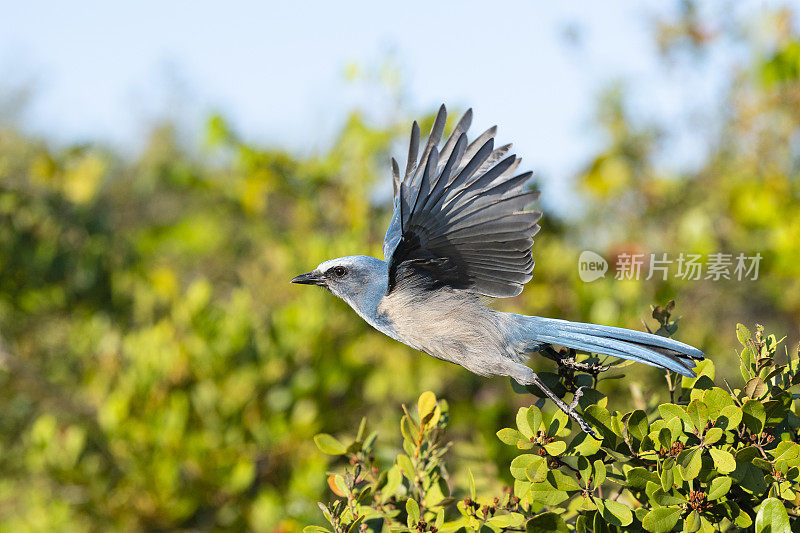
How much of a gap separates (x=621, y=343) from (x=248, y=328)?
2.91 m

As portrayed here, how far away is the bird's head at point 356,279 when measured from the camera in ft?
7.35

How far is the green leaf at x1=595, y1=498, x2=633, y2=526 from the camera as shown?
1426 millimetres

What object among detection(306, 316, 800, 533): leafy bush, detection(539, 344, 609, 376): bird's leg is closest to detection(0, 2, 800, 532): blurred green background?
detection(539, 344, 609, 376): bird's leg

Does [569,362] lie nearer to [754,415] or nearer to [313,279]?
[754,415]

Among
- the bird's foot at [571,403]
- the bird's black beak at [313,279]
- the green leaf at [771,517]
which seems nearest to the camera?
the green leaf at [771,517]

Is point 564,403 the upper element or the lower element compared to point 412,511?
upper

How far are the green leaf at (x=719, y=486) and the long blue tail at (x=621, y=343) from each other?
0.28 m

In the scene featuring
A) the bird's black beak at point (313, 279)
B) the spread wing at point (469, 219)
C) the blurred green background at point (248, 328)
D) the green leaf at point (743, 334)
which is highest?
the spread wing at point (469, 219)

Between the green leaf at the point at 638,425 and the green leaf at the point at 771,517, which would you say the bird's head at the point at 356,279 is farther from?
the green leaf at the point at 771,517

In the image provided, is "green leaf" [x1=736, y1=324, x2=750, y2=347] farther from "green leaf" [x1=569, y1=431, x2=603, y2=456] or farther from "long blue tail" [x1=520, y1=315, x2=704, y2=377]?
"green leaf" [x1=569, y1=431, x2=603, y2=456]

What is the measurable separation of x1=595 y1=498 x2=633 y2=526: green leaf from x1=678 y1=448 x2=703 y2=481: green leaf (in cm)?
13

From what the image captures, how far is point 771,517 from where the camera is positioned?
1.35 m

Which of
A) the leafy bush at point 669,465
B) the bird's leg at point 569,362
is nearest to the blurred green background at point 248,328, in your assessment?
the bird's leg at point 569,362

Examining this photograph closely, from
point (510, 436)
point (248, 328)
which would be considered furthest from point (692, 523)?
point (248, 328)
